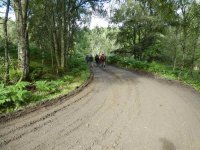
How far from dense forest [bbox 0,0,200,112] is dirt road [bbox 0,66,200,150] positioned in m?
1.75

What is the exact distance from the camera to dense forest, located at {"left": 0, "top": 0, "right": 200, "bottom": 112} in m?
11.1

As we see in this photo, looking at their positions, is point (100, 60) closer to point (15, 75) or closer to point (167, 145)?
point (15, 75)

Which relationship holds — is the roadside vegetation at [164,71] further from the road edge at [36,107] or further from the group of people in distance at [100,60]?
the road edge at [36,107]

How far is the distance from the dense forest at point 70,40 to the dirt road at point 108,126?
5.76 ft

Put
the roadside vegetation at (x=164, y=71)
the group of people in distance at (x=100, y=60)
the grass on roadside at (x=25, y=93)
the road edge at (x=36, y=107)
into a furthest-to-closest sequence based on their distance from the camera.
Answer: the group of people in distance at (x=100, y=60) → the roadside vegetation at (x=164, y=71) → the grass on roadside at (x=25, y=93) → the road edge at (x=36, y=107)

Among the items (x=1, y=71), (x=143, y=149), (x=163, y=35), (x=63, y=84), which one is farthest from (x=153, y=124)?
(x=163, y=35)

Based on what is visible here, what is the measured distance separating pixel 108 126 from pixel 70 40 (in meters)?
20.2

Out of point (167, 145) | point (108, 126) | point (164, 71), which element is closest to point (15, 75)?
point (108, 126)

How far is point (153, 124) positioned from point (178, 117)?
4.72ft

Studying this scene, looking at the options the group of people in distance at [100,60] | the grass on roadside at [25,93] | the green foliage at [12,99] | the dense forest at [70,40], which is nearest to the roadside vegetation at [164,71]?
the dense forest at [70,40]

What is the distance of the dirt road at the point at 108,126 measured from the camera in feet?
19.4

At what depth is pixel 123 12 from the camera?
95.0ft

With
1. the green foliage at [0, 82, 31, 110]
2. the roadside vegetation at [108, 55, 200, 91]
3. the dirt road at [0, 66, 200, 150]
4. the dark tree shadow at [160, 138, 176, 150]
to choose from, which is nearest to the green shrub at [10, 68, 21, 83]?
the green foliage at [0, 82, 31, 110]

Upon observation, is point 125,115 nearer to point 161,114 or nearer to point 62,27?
point 161,114
